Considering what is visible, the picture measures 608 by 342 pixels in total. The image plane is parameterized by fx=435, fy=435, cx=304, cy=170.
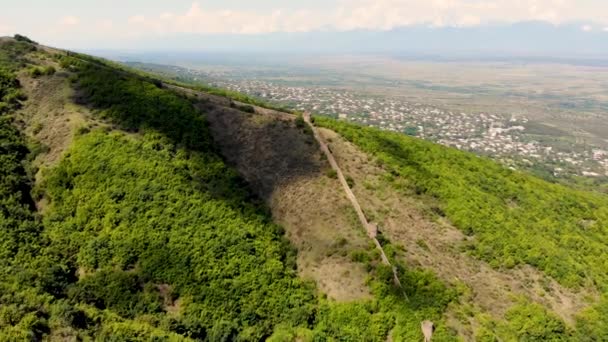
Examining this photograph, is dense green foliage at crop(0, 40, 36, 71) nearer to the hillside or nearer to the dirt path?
the hillside

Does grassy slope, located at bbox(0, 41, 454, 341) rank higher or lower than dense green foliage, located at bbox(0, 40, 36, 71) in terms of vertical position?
lower

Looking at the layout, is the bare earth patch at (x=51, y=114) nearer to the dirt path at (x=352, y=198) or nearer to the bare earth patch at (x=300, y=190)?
the bare earth patch at (x=300, y=190)

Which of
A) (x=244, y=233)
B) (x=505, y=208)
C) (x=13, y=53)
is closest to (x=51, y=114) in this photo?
(x=13, y=53)

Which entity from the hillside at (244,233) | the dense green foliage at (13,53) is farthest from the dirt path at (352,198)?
the dense green foliage at (13,53)

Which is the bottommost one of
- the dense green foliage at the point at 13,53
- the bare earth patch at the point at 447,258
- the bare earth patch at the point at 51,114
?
the bare earth patch at the point at 447,258

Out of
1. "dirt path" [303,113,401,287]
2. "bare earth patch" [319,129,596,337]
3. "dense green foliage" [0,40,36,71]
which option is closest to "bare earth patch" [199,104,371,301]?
"dirt path" [303,113,401,287]

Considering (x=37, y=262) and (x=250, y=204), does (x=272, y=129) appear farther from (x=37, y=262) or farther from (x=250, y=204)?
(x=37, y=262)

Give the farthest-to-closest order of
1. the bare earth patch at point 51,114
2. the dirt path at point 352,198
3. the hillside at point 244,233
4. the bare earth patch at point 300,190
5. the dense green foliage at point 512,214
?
the bare earth patch at point 51,114
the dense green foliage at point 512,214
the dirt path at point 352,198
the bare earth patch at point 300,190
the hillside at point 244,233

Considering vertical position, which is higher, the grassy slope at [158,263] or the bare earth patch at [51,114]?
the bare earth patch at [51,114]
